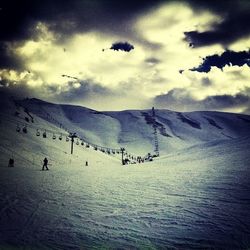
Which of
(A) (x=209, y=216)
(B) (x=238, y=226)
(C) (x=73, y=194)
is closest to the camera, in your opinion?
(B) (x=238, y=226)

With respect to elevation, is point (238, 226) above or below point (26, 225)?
above

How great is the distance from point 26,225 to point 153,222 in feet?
15.9

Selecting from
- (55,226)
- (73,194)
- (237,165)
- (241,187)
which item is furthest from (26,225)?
(237,165)

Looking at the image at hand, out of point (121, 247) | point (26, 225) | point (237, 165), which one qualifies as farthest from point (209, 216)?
point (237, 165)

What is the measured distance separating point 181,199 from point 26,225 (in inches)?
311

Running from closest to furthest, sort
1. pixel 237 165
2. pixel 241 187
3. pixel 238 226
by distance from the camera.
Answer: pixel 238 226 < pixel 241 187 < pixel 237 165

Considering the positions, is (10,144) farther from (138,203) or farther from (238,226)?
(238,226)

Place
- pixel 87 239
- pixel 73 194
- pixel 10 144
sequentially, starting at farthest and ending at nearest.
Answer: pixel 10 144, pixel 73 194, pixel 87 239

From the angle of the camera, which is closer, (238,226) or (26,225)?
(238,226)

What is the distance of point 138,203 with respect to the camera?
14133 millimetres

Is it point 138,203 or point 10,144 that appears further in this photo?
point 10,144

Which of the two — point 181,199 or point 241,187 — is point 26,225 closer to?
point 181,199

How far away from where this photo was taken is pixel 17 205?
14.1 metres

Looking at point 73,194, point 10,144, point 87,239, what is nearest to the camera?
point 87,239
